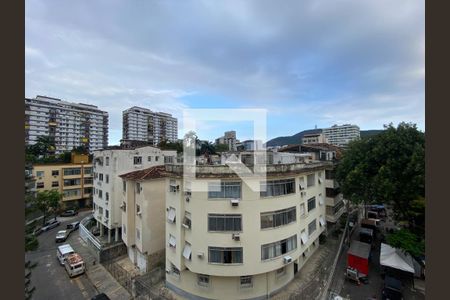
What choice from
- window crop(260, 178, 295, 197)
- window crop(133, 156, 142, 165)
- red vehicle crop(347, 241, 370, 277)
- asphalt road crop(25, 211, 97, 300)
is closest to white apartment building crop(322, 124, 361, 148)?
red vehicle crop(347, 241, 370, 277)

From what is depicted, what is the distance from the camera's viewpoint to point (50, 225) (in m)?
27.4

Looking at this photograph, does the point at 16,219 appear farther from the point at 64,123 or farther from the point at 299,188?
the point at 64,123

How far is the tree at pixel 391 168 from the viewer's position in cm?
1226

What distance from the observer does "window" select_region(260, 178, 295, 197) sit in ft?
36.8

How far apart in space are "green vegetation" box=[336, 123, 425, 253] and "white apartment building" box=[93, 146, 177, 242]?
1532 cm

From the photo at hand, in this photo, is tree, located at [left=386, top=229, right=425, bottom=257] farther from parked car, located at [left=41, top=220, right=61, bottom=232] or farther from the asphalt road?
parked car, located at [left=41, top=220, right=61, bottom=232]

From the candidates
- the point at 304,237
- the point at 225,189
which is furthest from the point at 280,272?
the point at 225,189

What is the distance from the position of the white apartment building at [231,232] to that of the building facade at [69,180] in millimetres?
29737

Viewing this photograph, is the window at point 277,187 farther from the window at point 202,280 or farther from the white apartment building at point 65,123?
the white apartment building at point 65,123

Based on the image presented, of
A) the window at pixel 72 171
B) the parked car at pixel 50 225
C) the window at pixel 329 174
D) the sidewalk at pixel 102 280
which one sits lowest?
the parked car at pixel 50 225

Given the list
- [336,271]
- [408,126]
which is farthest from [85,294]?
[408,126]

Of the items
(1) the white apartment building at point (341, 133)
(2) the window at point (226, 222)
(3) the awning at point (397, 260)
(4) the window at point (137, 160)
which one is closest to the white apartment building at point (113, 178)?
(4) the window at point (137, 160)

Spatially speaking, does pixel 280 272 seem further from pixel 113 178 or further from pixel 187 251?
pixel 113 178

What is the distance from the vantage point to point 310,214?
49.0 ft
